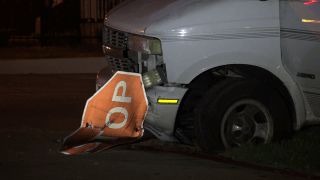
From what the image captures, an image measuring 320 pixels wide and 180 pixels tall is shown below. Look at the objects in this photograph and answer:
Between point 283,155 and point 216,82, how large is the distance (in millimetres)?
1032

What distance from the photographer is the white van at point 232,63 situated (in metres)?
5.25

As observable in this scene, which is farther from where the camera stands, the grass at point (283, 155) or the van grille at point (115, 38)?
the van grille at point (115, 38)

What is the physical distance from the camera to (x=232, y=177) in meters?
4.84

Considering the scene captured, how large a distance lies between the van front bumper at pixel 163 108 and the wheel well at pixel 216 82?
0.12 m

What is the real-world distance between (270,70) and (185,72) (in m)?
0.84

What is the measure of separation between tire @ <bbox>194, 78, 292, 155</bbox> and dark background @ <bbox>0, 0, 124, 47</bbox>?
8.69 m

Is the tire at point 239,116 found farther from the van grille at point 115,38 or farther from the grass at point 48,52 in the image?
the grass at point 48,52

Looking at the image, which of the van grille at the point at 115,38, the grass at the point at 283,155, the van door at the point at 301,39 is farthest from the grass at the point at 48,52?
the van door at the point at 301,39

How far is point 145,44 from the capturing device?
5.39m

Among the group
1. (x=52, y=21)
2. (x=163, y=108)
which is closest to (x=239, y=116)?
(x=163, y=108)

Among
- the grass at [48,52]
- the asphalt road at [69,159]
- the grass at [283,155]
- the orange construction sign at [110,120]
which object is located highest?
the orange construction sign at [110,120]

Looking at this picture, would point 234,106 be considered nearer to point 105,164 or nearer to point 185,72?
point 185,72

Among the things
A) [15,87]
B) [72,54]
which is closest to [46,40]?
[72,54]

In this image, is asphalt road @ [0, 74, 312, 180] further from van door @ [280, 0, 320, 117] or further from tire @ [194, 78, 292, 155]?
van door @ [280, 0, 320, 117]
